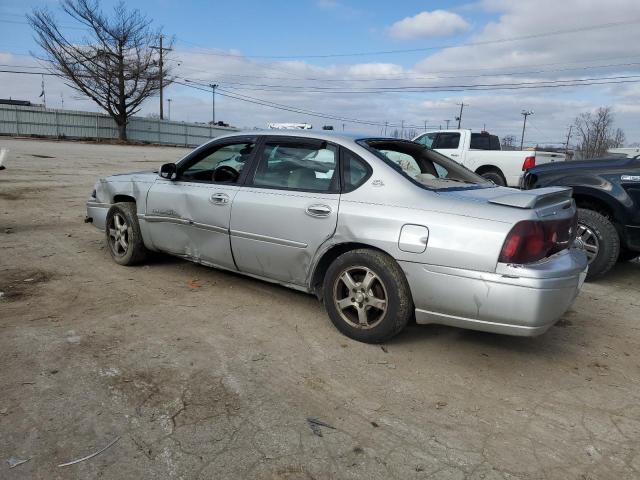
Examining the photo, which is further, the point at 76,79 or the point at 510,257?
the point at 76,79

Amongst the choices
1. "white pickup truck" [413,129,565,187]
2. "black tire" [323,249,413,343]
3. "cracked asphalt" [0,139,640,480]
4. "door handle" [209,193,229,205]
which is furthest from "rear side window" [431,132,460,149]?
"black tire" [323,249,413,343]

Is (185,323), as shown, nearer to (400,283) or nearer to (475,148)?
(400,283)

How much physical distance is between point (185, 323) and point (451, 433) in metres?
2.19

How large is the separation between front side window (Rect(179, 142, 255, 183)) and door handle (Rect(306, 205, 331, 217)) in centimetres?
94

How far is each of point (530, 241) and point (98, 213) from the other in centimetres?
465

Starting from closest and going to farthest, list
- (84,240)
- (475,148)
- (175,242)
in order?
(175,242), (84,240), (475,148)

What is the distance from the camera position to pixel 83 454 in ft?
7.79

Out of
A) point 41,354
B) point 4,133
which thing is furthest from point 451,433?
point 4,133

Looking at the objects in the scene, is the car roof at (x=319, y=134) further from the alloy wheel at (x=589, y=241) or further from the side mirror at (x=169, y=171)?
the alloy wheel at (x=589, y=241)

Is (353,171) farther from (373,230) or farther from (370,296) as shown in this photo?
(370,296)

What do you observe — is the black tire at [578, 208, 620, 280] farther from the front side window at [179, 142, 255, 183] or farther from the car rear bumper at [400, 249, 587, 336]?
the front side window at [179, 142, 255, 183]

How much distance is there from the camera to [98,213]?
579 centimetres

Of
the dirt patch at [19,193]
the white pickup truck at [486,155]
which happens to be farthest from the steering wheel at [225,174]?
the white pickup truck at [486,155]

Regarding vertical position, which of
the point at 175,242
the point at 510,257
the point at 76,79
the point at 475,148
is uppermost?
the point at 76,79
